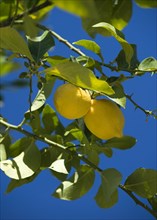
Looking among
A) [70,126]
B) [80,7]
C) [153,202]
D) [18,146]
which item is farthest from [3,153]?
[80,7]

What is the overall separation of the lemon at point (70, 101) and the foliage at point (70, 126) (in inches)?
0.9

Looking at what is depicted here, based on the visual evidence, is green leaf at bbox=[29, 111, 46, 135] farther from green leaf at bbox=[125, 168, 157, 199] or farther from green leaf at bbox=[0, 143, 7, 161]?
green leaf at bbox=[125, 168, 157, 199]

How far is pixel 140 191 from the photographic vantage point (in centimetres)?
73

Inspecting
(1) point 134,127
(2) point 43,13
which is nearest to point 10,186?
(2) point 43,13

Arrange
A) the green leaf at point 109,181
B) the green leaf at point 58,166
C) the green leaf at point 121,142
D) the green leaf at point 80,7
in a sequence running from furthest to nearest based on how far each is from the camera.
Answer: the green leaf at point 121,142, the green leaf at point 58,166, the green leaf at point 109,181, the green leaf at point 80,7

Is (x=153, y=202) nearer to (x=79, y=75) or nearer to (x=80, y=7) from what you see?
(x=79, y=75)

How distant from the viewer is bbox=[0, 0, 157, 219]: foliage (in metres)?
0.62

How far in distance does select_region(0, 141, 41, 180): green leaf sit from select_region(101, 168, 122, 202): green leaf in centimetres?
11

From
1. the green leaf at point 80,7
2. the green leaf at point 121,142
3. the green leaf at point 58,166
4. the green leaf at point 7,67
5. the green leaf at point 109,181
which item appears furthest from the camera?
the green leaf at point 121,142

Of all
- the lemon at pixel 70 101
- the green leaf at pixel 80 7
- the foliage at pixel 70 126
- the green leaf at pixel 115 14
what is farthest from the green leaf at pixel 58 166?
the green leaf at pixel 80 7

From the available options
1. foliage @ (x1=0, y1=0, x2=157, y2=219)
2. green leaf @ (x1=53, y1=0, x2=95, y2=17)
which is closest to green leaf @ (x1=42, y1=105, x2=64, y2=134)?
foliage @ (x1=0, y1=0, x2=157, y2=219)

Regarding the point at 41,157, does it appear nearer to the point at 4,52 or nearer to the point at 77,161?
the point at 77,161

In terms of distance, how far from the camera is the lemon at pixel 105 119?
655mm

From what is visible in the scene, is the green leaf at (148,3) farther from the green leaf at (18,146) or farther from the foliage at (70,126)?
the green leaf at (18,146)
